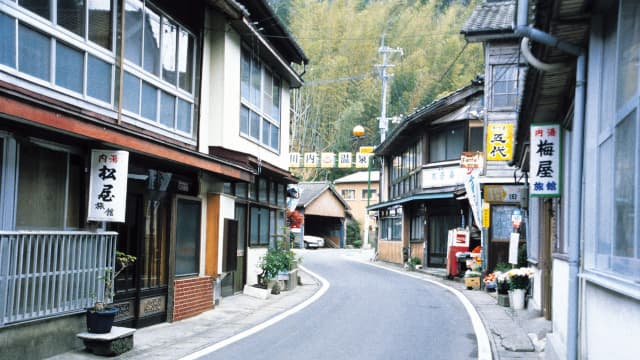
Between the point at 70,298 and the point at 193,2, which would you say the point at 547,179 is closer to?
the point at 70,298

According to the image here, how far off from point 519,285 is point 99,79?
10.8 metres

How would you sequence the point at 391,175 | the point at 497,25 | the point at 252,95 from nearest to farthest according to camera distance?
the point at 252,95 → the point at 497,25 → the point at 391,175

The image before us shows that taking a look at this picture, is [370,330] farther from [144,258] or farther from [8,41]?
[8,41]

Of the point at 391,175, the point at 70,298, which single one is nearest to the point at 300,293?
the point at 70,298

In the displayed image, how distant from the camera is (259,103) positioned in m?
18.8

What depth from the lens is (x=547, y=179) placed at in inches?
395

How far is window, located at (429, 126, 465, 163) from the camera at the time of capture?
2689 cm

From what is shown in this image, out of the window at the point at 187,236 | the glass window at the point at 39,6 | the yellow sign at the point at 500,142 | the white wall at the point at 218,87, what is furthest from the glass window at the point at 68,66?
the yellow sign at the point at 500,142

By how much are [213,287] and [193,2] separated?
6.56 m

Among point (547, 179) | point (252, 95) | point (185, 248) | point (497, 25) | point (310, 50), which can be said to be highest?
point (310, 50)

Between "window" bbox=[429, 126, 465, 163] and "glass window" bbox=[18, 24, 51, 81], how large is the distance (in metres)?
19.8

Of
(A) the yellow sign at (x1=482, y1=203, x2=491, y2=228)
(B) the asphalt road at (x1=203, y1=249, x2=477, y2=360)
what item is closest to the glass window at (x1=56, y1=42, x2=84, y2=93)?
(B) the asphalt road at (x1=203, y1=249, x2=477, y2=360)

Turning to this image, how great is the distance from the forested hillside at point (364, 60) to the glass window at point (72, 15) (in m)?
35.0

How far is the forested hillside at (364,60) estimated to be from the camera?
46438 mm
